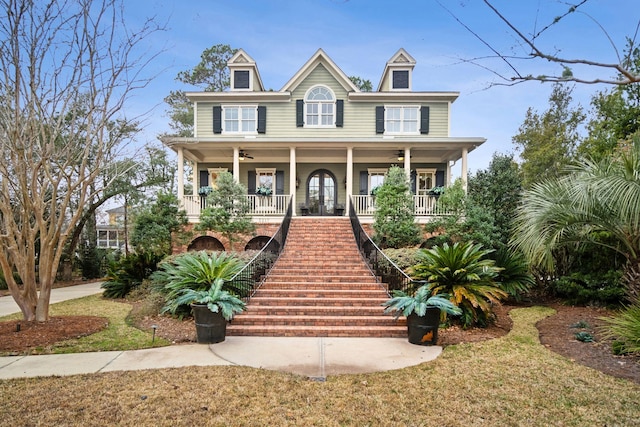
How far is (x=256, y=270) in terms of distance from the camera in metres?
8.29

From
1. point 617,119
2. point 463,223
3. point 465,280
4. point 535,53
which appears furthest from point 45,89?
point 617,119

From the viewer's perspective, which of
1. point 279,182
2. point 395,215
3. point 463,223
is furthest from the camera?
point 279,182

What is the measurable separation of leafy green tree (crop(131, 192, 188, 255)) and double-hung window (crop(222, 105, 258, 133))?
565 centimetres

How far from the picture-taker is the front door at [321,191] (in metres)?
17.4

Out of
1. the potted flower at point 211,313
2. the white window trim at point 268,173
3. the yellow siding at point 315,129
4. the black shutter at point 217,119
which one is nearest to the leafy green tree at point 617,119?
the yellow siding at point 315,129

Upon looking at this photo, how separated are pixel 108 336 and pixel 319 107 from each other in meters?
13.9

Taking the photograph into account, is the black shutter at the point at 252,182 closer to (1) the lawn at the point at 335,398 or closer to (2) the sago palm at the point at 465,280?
(2) the sago palm at the point at 465,280

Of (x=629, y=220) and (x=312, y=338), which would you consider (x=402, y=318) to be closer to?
(x=312, y=338)

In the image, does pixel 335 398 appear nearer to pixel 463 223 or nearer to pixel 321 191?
pixel 463 223

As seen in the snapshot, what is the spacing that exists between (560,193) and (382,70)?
1365cm

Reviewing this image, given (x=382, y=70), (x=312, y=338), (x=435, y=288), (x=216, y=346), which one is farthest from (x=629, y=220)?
(x=382, y=70)

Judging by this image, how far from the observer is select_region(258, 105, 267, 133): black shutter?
16922 millimetres

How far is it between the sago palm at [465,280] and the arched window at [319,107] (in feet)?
38.2

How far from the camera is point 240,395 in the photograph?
12.2 ft
